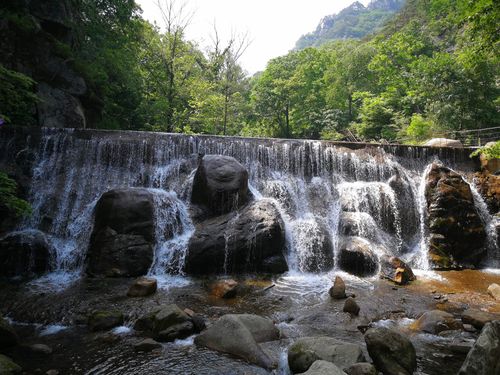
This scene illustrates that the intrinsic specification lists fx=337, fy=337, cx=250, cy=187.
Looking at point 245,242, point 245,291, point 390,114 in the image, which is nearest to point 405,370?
point 245,291

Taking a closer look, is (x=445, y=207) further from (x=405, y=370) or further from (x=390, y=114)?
(x=390, y=114)

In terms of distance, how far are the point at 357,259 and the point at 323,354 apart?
607cm

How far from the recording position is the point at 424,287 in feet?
32.6

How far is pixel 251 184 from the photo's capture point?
14.8 metres

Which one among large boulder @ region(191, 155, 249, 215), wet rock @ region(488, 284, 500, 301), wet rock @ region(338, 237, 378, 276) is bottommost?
wet rock @ region(488, 284, 500, 301)

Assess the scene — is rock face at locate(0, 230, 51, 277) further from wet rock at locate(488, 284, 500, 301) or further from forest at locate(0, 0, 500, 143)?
wet rock at locate(488, 284, 500, 301)

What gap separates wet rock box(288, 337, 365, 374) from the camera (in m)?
5.33

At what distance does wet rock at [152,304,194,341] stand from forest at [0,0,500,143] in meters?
5.70

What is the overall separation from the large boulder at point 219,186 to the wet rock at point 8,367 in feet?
25.4

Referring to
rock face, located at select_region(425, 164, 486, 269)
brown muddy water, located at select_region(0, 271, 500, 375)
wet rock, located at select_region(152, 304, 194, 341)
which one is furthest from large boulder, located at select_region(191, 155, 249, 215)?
rock face, located at select_region(425, 164, 486, 269)

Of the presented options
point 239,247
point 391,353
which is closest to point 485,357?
point 391,353

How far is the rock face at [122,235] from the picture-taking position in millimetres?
10195

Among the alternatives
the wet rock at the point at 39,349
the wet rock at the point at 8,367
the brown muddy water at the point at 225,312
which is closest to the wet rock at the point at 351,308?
the brown muddy water at the point at 225,312

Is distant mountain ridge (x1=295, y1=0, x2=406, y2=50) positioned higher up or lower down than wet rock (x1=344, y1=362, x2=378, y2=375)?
higher up
